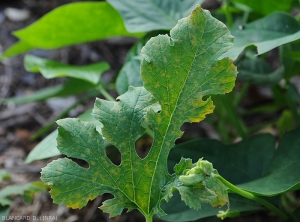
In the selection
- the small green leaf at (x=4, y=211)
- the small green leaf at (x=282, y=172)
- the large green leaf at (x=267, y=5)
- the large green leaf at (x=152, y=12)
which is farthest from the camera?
the large green leaf at (x=267, y=5)

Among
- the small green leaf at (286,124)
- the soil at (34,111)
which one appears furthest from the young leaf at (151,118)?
the small green leaf at (286,124)

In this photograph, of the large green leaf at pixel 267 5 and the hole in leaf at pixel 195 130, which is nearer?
the large green leaf at pixel 267 5

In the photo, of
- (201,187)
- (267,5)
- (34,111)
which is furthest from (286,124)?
(34,111)

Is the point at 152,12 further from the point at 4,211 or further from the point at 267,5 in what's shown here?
the point at 4,211

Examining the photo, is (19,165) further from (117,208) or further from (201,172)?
(201,172)

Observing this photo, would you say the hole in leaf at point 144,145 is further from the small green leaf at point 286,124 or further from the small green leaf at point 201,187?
the small green leaf at point 201,187

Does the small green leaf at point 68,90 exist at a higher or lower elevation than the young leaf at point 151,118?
lower

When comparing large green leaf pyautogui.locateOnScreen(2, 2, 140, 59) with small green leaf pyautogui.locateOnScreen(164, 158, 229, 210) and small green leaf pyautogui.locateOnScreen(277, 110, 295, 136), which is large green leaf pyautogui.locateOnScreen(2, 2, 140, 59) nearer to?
small green leaf pyautogui.locateOnScreen(277, 110, 295, 136)
